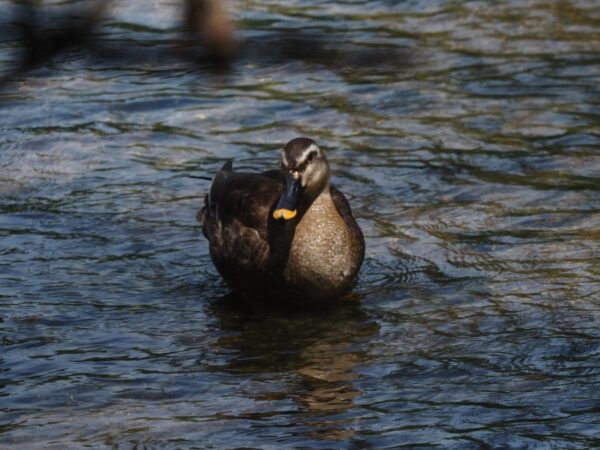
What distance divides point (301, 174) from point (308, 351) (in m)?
1.06

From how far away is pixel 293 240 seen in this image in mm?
6832

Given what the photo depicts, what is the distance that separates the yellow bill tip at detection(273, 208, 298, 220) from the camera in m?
6.52

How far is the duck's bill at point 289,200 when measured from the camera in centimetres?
654

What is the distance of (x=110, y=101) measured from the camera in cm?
1120

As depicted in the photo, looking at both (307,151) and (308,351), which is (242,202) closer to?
(307,151)

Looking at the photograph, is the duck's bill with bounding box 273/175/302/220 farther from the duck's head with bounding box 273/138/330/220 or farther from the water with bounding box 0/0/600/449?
the water with bounding box 0/0/600/449

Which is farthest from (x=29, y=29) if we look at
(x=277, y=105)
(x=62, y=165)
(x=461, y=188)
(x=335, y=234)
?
(x=277, y=105)

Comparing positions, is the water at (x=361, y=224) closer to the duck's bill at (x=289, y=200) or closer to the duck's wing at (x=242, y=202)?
the duck's wing at (x=242, y=202)

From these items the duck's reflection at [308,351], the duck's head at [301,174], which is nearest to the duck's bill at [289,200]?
the duck's head at [301,174]

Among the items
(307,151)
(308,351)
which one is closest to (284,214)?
(307,151)

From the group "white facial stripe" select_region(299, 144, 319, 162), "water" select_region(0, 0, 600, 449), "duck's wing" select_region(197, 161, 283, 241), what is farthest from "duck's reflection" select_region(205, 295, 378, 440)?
"white facial stripe" select_region(299, 144, 319, 162)

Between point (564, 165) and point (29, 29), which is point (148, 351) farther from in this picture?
point (29, 29)

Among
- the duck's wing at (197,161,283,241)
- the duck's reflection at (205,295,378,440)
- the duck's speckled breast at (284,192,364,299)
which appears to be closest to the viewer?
the duck's reflection at (205,295,378,440)

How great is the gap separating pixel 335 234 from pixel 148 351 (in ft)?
4.16
